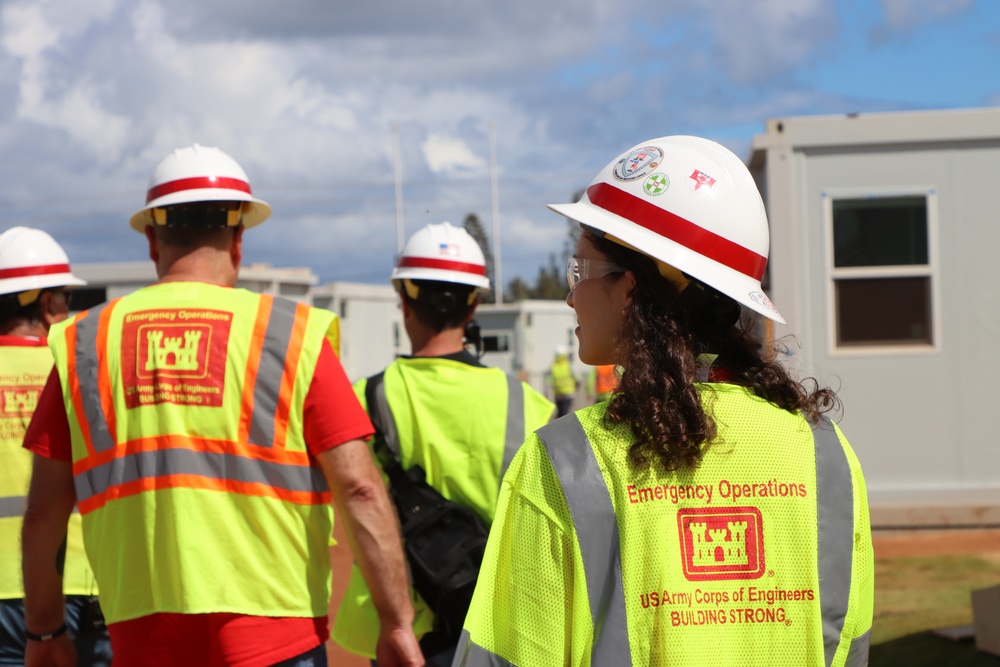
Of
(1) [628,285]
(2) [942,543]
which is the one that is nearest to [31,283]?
(1) [628,285]

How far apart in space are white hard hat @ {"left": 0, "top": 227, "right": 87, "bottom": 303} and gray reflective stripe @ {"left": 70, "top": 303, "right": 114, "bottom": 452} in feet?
4.59

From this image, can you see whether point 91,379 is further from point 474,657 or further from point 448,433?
point 474,657

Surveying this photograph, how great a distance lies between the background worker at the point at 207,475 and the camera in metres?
2.80

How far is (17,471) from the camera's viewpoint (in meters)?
3.74

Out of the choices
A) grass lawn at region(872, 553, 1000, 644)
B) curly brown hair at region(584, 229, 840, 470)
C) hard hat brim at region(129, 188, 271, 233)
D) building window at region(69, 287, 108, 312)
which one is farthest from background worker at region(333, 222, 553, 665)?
building window at region(69, 287, 108, 312)

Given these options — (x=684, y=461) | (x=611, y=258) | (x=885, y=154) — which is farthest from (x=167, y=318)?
(x=885, y=154)

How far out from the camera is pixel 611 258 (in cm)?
190

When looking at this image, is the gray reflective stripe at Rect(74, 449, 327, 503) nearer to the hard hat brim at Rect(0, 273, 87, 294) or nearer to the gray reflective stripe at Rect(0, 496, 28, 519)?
the gray reflective stripe at Rect(0, 496, 28, 519)

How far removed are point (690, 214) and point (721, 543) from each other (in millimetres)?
579

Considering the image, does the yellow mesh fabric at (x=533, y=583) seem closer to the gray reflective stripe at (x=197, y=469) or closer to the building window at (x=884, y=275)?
the gray reflective stripe at (x=197, y=469)

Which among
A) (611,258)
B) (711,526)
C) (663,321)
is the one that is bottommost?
(711,526)

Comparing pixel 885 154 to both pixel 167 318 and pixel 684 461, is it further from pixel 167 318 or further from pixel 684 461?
pixel 684 461

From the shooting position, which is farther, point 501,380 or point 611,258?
point 501,380

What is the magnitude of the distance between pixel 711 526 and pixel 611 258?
52cm
